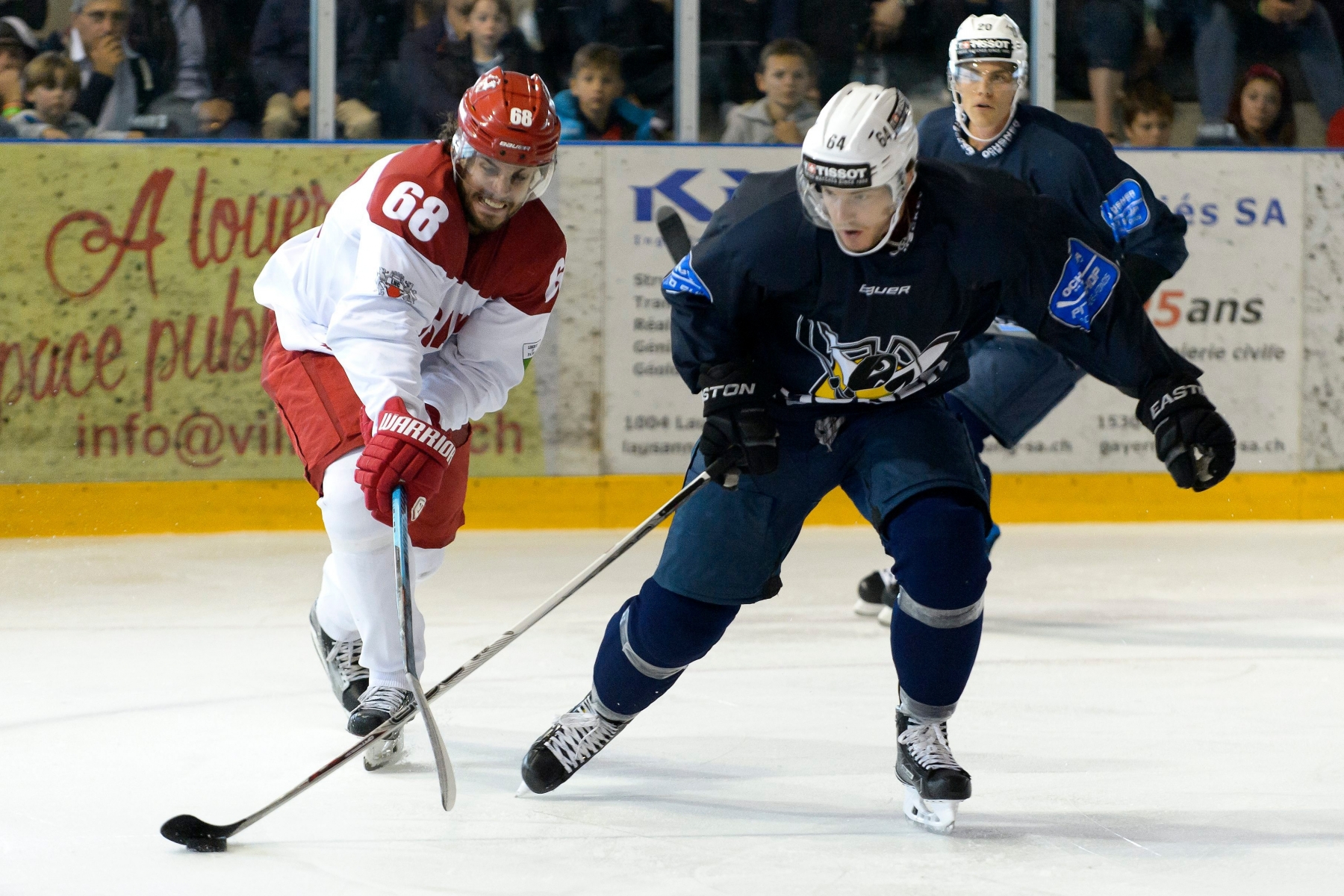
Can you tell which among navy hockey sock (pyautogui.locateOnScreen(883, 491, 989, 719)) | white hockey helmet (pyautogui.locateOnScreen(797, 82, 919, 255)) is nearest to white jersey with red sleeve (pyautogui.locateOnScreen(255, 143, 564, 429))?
white hockey helmet (pyautogui.locateOnScreen(797, 82, 919, 255))

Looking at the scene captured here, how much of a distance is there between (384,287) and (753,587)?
0.72 meters

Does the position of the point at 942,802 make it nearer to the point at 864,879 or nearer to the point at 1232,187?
the point at 864,879

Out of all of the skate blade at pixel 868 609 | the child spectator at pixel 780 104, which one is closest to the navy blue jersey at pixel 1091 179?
the skate blade at pixel 868 609

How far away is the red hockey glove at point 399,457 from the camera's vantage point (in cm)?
225

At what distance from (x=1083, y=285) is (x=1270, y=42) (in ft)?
12.9

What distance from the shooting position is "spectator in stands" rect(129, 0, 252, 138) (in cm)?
503

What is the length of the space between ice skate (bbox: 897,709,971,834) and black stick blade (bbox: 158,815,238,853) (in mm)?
941

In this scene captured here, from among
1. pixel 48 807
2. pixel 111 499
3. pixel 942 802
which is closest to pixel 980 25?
pixel 942 802

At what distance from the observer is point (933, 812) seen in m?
2.17

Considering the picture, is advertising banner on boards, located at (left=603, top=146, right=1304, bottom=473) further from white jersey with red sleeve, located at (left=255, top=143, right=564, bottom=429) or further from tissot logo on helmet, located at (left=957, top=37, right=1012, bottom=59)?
white jersey with red sleeve, located at (left=255, top=143, right=564, bottom=429)

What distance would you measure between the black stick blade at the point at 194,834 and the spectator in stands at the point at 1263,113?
4.55m

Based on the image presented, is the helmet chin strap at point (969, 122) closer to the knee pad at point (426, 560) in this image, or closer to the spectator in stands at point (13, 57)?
the knee pad at point (426, 560)

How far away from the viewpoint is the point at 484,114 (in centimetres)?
231

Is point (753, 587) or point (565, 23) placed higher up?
point (565, 23)
